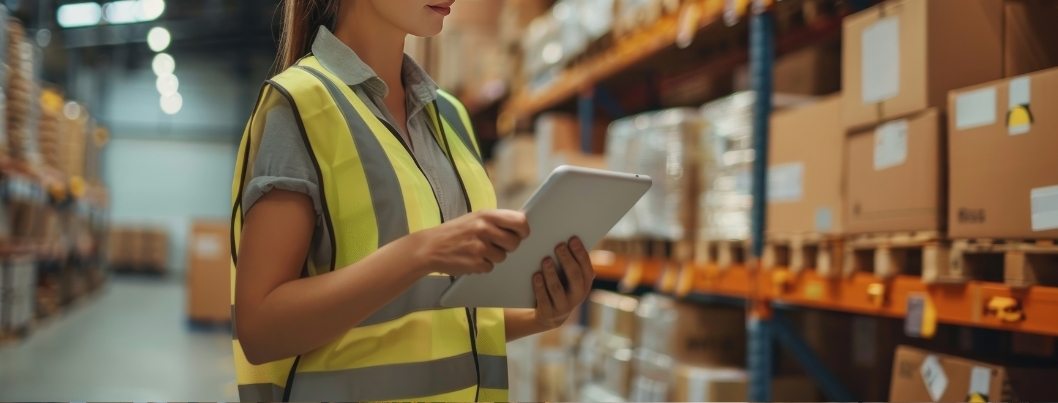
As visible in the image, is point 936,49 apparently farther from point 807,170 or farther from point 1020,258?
point 807,170

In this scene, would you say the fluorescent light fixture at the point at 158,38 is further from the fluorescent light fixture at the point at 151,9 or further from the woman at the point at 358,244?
the woman at the point at 358,244

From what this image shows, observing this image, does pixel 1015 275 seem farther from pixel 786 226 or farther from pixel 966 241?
pixel 786 226

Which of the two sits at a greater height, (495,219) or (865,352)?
(495,219)

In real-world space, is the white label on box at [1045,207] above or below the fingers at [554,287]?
above

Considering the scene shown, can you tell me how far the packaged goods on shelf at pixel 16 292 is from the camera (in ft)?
24.8

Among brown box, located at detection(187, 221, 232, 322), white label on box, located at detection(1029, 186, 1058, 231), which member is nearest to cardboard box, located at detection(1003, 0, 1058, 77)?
white label on box, located at detection(1029, 186, 1058, 231)

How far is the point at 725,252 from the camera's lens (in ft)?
11.3

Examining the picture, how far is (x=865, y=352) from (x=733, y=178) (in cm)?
86

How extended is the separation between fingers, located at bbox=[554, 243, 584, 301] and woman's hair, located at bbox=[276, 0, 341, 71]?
0.61 m

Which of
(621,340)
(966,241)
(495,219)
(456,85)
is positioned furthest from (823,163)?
(456,85)

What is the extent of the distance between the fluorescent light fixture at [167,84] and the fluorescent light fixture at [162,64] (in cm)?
18

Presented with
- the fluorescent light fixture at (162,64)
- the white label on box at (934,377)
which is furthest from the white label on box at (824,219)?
the fluorescent light fixture at (162,64)

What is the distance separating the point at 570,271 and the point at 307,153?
1.50 ft

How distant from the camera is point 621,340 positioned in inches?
167
